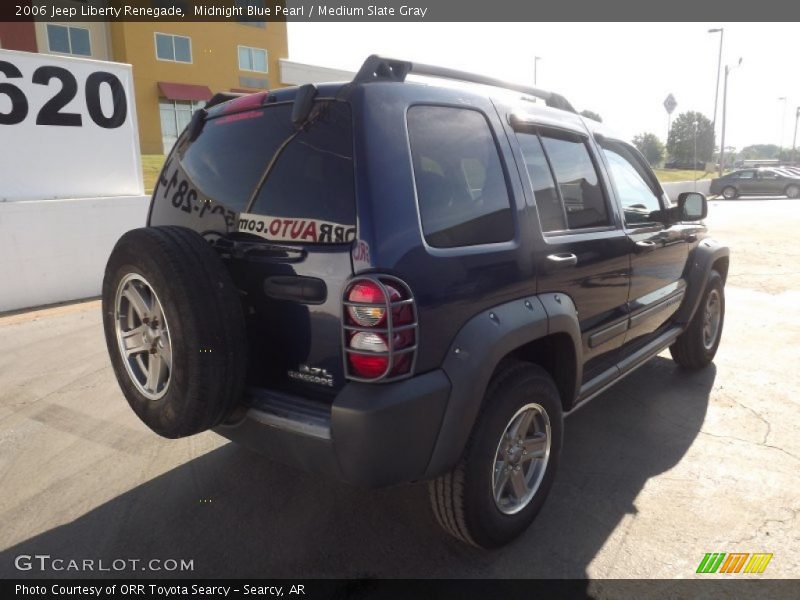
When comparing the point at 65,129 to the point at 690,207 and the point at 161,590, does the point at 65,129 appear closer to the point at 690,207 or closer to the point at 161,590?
the point at 161,590

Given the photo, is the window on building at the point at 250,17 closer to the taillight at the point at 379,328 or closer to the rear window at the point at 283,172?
the rear window at the point at 283,172

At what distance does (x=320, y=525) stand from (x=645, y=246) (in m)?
2.44

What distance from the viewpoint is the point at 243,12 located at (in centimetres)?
3192

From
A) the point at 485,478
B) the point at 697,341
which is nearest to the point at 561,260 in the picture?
the point at 485,478

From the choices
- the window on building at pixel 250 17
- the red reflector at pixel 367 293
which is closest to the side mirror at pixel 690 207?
the red reflector at pixel 367 293

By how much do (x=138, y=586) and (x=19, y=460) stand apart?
5.17ft

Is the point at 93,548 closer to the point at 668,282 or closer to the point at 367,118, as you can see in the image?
the point at 367,118

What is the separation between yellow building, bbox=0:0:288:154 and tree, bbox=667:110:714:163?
4555 centimetres

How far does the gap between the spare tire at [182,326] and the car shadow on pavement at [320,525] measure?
65cm

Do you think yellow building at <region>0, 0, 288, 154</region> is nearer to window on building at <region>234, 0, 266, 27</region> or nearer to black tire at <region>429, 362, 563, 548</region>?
window on building at <region>234, 0, 266, 27</region>

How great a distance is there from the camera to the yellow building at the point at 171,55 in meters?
29.7

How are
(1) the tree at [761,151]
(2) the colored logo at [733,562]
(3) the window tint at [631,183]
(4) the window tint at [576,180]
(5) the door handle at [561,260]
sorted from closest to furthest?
(2) the colored logo at [733,562] < (5) the door handle at [561,260] < (4) the window tint at [576,180] < (3) the window tint at [631,183] < (1) the tree at [761,151]

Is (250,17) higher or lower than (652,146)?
higher

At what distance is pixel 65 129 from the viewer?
7797 millimetres
